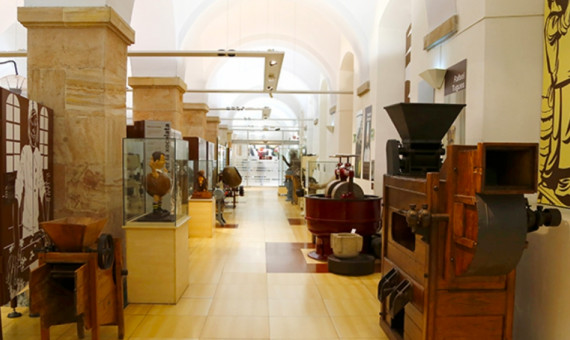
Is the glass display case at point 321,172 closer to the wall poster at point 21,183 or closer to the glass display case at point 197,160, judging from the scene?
the glass display case at point 197,160

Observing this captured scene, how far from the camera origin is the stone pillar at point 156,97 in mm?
9227

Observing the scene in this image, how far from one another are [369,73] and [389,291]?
7.04 metres

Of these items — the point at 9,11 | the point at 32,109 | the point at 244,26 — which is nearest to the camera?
the point at 32,109

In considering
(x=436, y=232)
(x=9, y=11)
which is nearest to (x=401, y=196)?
(x=436, y=232)

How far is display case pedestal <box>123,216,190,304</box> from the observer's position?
4.87m

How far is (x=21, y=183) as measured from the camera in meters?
3.99

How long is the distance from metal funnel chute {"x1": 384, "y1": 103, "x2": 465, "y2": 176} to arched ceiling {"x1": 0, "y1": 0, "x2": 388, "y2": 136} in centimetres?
357

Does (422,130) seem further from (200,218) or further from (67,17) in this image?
(200,218)

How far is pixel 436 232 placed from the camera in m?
3.02

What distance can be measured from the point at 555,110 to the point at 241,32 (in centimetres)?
1153

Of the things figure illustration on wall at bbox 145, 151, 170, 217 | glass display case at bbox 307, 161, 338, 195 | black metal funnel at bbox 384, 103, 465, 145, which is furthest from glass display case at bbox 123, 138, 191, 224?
glass display case at bbox 307, 161, 338, 195

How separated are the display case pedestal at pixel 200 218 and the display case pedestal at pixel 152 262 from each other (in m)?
4.16

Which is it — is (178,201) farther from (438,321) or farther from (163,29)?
(163,29)

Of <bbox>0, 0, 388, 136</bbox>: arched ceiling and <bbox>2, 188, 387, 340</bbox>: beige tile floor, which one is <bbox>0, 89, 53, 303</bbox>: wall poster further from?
<bbox>0, 0, 388, 136</bbox>: arched ceiling
